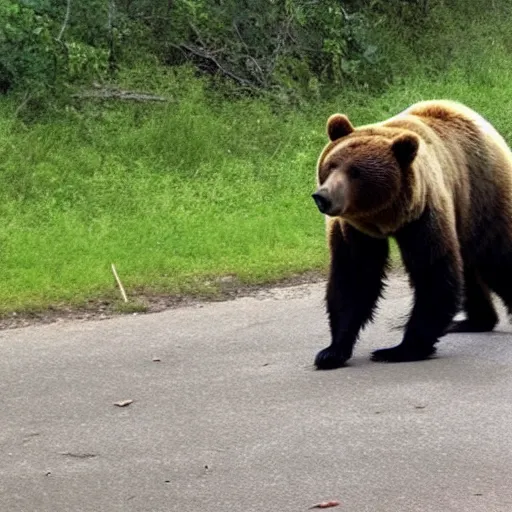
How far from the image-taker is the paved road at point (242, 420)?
475 cm

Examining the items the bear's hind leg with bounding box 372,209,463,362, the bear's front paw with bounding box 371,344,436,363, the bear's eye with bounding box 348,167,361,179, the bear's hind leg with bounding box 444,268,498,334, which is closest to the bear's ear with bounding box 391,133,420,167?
the bear's eye with bounding box 348,167,361,179

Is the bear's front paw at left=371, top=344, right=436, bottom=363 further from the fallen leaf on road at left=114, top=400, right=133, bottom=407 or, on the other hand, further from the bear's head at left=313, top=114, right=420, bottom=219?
the fallen leaf on road at left=114, top=400, right=133, bottom=407

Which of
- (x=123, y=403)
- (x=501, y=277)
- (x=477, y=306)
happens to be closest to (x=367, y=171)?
(x=501, y=277)

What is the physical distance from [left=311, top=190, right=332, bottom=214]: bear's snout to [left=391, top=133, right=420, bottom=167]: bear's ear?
0.45 meters

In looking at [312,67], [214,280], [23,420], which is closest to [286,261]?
[214,280]

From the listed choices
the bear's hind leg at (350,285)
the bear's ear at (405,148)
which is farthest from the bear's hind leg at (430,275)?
the bear's ear at (405,148)

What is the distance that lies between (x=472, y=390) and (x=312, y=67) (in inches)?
318

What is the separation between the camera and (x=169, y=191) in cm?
1085

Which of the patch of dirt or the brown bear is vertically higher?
the brown bear

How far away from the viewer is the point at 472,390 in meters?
5.98

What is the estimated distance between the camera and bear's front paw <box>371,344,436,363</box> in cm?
646

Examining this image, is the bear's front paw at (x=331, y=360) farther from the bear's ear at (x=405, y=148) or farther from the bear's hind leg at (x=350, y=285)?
the bear's ear at (x=405, y=148)

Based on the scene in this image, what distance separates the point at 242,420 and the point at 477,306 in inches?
84.7

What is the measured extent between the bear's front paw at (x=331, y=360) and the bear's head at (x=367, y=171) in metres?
0.74
